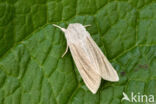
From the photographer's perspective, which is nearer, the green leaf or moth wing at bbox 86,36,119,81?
the green leaf

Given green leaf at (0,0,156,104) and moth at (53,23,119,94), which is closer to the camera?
green leaf at (0,0,156,104)

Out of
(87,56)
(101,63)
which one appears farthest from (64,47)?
(101,63)

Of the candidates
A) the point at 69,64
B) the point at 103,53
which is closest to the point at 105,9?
the point at 103,53

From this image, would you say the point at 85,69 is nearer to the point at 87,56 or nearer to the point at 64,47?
the point at 87,56

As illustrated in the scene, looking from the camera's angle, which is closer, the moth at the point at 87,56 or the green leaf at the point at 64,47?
the green leaf at the point at 64,47
